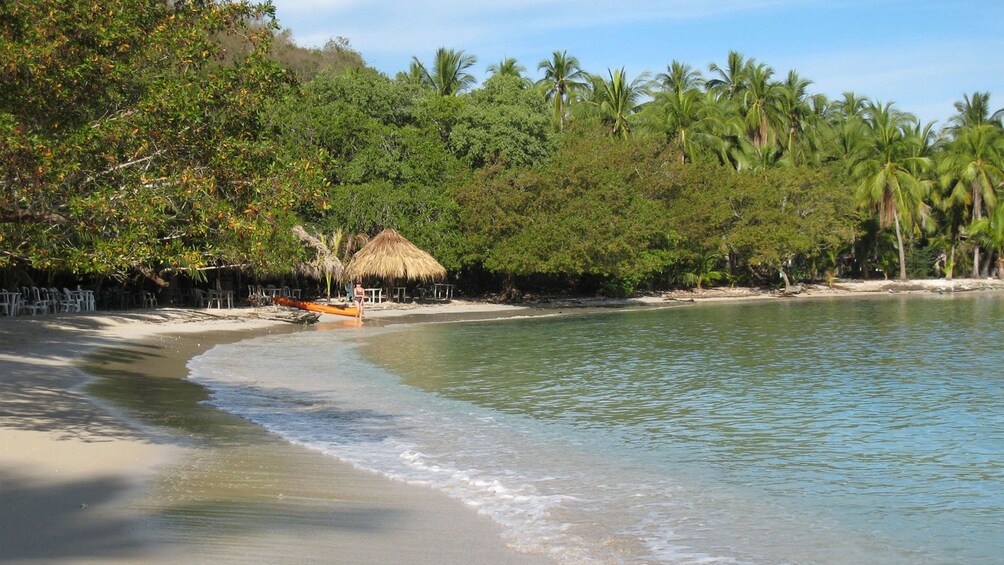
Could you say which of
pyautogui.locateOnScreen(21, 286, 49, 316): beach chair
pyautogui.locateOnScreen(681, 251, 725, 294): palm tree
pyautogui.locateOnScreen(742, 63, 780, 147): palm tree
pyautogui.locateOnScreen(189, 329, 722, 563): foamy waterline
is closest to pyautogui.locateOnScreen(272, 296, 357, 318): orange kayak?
pyautogui.locateOnScreen(21, 286, 49, 316): beach chair

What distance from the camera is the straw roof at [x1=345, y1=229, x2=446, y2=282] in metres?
29.9

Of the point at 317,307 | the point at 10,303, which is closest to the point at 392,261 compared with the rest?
the point at 317,307

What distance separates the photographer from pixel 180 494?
6336 millimetres

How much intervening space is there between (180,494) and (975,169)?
5159cm

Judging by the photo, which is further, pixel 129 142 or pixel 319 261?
pixel 319 261

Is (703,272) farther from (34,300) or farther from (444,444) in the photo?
(444,444)

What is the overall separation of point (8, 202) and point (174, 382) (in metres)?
4.47

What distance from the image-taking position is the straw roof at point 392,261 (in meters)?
29.9

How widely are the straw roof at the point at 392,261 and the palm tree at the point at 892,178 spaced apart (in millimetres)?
28291

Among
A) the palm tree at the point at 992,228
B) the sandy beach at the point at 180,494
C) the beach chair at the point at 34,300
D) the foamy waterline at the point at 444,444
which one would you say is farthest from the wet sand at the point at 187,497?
the palm tree at the point at 992,228

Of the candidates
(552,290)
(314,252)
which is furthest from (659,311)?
(314,252)

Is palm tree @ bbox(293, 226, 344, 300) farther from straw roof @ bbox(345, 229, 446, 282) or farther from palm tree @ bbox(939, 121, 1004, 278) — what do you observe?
palm tree @ bbox(939, 121, 1004, 278)

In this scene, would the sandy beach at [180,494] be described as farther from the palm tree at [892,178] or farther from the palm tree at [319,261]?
the palm tree at [892,178]

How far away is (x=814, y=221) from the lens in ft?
→ 146
